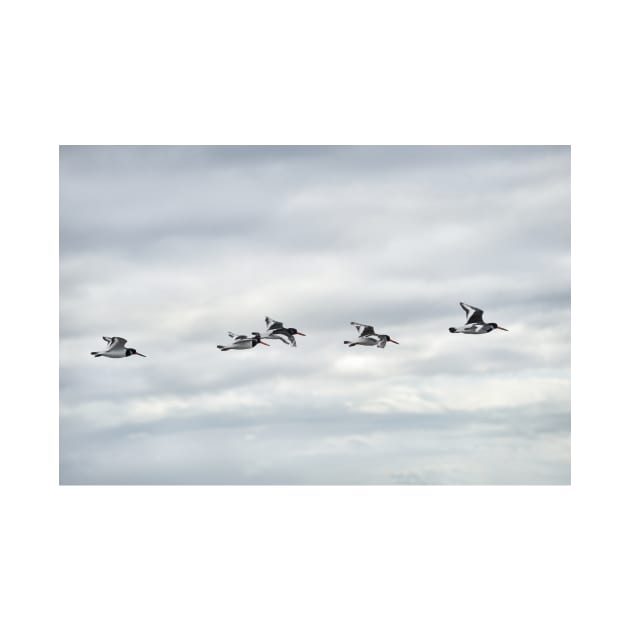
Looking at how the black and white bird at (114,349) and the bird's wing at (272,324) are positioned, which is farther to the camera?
the bird's wing at (272,324)

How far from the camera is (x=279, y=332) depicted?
2063 inches

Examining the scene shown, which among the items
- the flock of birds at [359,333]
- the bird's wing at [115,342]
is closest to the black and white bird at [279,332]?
the flock of birds at [359,333]

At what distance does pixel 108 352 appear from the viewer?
161 feet

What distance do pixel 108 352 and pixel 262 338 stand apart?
8.86 metres

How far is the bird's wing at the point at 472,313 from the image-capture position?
50781mm

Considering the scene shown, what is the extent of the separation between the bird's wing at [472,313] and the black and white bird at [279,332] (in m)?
9.46

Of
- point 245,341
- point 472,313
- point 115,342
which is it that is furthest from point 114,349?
point 472,313

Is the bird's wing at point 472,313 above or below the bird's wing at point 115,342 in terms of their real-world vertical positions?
above

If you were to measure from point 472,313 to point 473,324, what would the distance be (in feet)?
2.21

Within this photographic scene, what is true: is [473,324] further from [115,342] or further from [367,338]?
[115,342]

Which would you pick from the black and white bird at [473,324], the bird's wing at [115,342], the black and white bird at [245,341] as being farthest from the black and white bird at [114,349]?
the black and white bird at [473,324]

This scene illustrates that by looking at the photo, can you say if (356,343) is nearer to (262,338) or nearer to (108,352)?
(262,338)

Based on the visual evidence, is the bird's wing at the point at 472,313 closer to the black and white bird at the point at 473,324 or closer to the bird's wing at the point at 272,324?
the black and white bird at the point at 473,324

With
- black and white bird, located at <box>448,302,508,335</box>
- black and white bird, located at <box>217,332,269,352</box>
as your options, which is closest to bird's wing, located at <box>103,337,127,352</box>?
black and white bird, located at <box>217,332,269,352</box>
